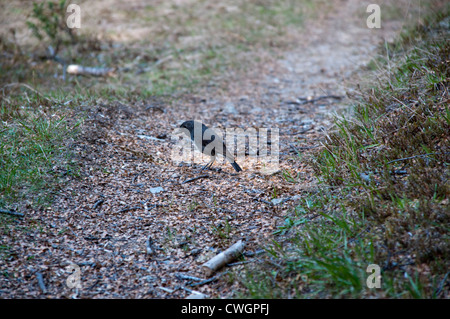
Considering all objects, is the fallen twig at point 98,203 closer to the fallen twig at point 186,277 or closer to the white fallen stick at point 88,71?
the fallen twig at point 186,277

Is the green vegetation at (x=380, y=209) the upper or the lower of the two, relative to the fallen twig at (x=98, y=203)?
upper

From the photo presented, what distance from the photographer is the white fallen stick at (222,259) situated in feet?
9.96

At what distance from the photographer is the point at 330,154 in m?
4.11

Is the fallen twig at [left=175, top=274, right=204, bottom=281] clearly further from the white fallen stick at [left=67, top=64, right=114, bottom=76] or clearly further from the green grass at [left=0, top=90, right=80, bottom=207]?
the white fallen stick at [left=67, top=64, right=114, bottom=76]

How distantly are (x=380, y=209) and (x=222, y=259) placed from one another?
54.5 inches

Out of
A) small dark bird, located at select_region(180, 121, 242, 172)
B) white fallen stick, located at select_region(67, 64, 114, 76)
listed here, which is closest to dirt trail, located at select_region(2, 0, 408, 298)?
small dark bird, located at select_region(180, 121, 242, 172)

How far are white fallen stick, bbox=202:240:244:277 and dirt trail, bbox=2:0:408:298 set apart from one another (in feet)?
0.32

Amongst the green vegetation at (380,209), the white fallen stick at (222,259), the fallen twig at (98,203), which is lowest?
the white fallen stick at (222,259)

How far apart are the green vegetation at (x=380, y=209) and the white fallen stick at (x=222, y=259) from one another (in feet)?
0.68

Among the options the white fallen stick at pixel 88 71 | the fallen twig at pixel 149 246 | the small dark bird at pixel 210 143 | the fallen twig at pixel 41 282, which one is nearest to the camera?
the fallen twig at pixel 41 282

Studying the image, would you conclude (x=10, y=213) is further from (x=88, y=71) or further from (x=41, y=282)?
(x=88, y=71)

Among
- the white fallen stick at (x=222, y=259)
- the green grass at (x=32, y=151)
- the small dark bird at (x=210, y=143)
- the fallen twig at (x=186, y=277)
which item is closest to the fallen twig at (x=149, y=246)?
the fallen twig at (x=186, y=277)
